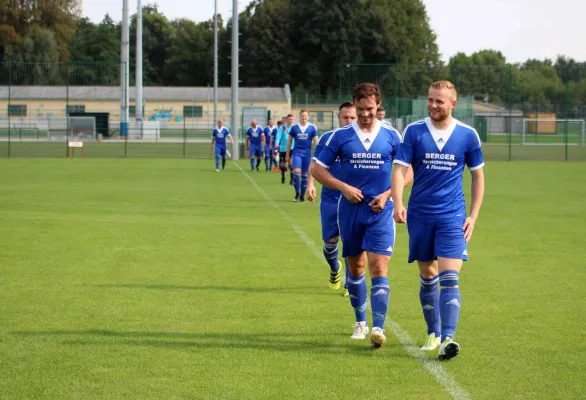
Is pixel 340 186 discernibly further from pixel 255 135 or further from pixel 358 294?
pixel 255 135

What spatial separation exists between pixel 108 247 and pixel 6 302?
13.5 feet

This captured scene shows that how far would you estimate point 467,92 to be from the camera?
154 ft

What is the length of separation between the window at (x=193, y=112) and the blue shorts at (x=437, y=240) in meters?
73.5

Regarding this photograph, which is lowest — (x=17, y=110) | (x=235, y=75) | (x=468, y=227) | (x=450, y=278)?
(x=450, y=278)

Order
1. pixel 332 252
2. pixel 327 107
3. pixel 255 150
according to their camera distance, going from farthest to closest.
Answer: pixel 327 107 → pixel 255 150 → pixel 332 252

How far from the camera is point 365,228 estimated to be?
23.5 ft

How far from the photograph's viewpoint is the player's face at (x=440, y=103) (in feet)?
21.6

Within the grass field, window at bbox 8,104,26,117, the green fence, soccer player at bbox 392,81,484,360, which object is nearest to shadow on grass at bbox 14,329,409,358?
the grass field

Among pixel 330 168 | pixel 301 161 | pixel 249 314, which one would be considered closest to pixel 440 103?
pixel 330 168

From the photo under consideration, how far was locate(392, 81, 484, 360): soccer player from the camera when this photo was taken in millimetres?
6629

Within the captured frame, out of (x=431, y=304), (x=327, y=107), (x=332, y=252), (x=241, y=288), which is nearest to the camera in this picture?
(x=431, y=304)

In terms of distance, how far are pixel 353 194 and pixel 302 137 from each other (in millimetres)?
12494

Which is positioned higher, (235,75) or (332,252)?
(235,75)

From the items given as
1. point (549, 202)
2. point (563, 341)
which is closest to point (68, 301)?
point (563, 341)
